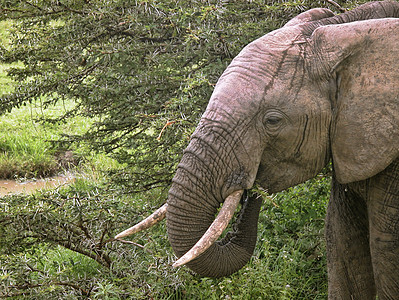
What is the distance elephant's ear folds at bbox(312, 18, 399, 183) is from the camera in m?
2.41

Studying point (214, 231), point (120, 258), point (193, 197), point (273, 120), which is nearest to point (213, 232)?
point (214, 231)

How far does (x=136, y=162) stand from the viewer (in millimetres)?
5000

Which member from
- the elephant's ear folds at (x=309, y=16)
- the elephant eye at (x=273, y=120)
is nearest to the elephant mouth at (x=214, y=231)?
the elephant eye at (x=273, y=120)

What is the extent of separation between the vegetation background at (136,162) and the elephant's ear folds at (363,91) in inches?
44.9

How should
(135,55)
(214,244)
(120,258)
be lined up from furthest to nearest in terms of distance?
1. (135,55)
2. (120,258)
3. (214,244)

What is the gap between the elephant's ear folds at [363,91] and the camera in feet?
7.92

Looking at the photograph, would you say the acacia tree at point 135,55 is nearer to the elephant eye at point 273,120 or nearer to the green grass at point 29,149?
the elephant eye at point 273,120

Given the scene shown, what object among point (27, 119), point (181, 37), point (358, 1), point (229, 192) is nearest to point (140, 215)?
point (181, 37)

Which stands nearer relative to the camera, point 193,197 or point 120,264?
point 193,197

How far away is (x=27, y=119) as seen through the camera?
29.8 feet

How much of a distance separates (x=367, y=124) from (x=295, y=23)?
2.04 feet

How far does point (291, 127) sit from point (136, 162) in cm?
268

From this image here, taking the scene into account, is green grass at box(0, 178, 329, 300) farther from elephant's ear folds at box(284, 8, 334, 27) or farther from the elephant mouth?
elephant's ear folds at box(284, 8, 334, 27)

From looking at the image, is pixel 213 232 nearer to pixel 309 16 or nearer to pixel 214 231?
pixel 214 231
